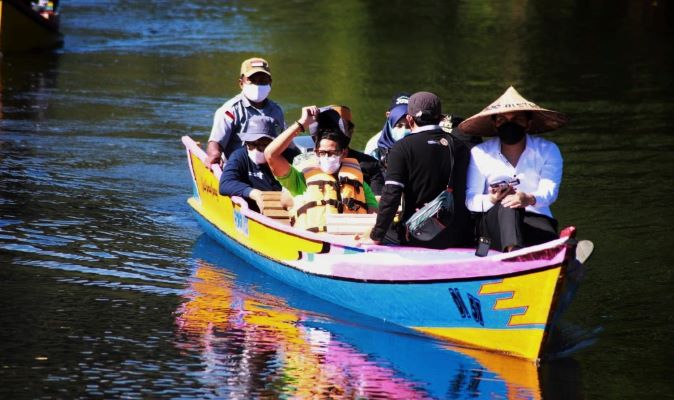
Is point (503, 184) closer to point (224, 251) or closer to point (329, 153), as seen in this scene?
point (329, 153)

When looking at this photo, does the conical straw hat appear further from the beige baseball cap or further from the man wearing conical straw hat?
the beige baseball cap

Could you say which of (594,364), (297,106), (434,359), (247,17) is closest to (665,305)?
(594,364)

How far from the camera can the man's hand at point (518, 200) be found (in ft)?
27.3

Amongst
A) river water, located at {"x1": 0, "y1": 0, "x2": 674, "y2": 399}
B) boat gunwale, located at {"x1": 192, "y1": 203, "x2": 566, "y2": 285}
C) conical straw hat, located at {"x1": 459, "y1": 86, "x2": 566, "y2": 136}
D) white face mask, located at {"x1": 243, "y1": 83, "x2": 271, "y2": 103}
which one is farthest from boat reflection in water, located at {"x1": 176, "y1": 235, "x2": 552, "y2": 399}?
white face mask, located at {"x1": 243, "y1": 83, "x2": 271, "y2": 103}

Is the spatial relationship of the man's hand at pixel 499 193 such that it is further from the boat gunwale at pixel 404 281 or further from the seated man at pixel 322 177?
the seated man at pixel 322 177

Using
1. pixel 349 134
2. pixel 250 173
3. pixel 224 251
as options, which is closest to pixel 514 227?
pixel 349 134

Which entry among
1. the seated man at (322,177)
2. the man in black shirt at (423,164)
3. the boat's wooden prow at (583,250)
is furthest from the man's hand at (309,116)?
the boat's wooden prow at (583,250)

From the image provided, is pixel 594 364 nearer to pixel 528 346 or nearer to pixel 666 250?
pixel 528 346

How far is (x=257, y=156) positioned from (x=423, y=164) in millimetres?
2752

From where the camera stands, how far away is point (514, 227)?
848 cm

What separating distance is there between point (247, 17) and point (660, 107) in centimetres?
1622

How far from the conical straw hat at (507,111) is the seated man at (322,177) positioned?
1218mm

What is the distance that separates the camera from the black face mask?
852 centimetres

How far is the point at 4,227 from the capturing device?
39.1 ft
